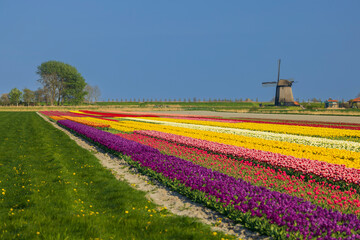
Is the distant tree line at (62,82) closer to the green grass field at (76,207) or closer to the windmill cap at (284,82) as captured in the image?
the windmill cap at (284,82)

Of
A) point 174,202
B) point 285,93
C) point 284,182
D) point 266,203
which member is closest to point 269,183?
point 284,182

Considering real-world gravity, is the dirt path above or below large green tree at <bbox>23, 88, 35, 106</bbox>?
below

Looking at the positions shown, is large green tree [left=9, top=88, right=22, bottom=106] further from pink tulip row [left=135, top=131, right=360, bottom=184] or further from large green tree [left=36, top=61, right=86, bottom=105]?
pink tulip row [left=135, top=131, right=360, bottom=184]

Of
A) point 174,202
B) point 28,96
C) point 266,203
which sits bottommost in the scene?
point 174,202

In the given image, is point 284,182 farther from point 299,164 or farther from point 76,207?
point 76,207

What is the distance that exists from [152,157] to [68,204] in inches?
232

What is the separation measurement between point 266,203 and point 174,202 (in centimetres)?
303

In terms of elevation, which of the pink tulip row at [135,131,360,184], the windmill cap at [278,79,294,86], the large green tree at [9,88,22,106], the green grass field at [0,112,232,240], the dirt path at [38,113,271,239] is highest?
the windmill cap at [278,79,294,86]

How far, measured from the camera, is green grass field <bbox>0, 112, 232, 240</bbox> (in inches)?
232

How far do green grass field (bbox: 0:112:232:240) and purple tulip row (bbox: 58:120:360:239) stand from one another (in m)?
1.49

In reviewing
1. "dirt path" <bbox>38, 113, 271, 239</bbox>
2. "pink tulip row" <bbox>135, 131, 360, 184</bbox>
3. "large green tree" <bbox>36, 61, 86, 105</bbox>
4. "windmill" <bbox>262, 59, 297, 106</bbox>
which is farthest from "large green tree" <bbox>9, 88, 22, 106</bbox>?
"pink tulip row" <bbox>135, 131, 360, 184</bbox>

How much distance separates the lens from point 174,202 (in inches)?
350

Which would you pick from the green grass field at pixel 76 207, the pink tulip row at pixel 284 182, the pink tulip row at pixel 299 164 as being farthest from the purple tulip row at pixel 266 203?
the pink tulip row at pixel 299 164

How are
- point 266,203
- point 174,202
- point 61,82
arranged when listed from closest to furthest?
point 266,203 → point 174,202 → point 61,82
